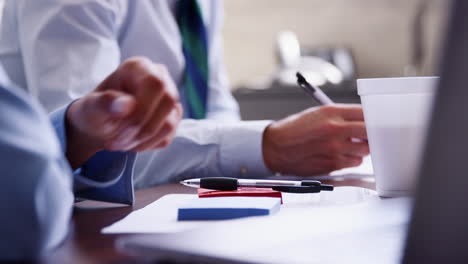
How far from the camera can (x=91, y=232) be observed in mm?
402

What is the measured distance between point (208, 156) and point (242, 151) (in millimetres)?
50

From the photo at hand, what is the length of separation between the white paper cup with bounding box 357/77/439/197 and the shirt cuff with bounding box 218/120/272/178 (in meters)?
0.27

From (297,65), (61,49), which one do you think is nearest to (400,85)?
(61,49)

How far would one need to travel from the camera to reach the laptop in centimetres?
20

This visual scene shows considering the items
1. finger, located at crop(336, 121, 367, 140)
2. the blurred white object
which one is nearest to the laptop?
finger, located at crop(336, 121, 367, 140)

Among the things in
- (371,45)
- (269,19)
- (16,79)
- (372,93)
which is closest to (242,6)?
(269,19)

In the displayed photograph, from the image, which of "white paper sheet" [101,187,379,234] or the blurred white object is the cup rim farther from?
the blurred white object

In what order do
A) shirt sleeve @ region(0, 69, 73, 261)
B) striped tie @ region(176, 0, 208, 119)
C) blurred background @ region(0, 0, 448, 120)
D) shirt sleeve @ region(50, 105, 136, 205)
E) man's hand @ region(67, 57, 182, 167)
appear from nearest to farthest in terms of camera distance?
shirt sleeve @ region(0, 69, 73, 261), man's hand @ region(67, 57, 182, 167), shirt sleeve @ region(50, 105, 136, 205), striped tie @ region(176, 0, 208, 119), blurred background @ region(0, 0, 448, 120)

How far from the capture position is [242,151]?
0.79 m

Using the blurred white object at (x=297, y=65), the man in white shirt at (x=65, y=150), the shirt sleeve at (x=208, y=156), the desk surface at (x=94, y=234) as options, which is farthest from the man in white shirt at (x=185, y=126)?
the blurred white object at (x=297, y=65)

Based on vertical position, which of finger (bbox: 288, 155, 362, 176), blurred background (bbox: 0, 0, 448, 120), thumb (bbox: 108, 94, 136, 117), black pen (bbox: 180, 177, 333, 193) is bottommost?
finger (bbox: 288, 155, 362, 176)

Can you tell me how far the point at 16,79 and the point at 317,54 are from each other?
1.72 meters

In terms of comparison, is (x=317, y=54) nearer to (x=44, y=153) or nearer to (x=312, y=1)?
(x=312, y=1)

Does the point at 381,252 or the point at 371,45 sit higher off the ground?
the point at 371,45
